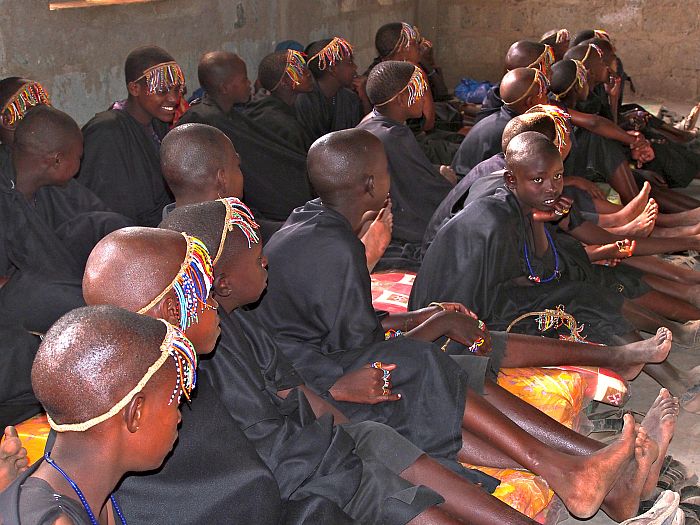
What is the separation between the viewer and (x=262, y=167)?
590 cm

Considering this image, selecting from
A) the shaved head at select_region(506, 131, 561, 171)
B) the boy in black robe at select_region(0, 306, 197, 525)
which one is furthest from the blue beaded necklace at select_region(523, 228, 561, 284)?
the boy in black robe at select_region(0, 306, 197, 525)

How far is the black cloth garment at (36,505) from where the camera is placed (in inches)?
69.4

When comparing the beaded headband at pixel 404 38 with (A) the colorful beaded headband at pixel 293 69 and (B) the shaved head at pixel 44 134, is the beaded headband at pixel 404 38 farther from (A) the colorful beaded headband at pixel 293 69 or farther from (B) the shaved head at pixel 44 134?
(B) the shaved head at pixel 44 134

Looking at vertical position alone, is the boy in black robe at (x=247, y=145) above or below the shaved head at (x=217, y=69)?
below

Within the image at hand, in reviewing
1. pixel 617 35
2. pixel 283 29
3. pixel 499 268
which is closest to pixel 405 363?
pixel 499 268

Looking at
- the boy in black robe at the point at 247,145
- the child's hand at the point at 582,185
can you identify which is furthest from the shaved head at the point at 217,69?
the child's hand at the point at 582,185

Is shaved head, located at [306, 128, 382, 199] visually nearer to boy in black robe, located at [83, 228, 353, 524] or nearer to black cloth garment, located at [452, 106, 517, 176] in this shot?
boy in black robe, located at [83, 228, 353, 524]

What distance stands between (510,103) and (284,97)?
1.70 meters

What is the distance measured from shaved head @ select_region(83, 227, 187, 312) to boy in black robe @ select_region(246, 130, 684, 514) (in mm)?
920

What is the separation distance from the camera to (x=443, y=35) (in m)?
11.4

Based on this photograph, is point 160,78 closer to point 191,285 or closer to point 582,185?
point 582,185

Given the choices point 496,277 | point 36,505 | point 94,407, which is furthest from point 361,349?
point 36,505

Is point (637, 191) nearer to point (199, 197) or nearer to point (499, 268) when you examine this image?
point (499, 268)

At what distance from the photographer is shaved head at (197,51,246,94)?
5.80 metres
